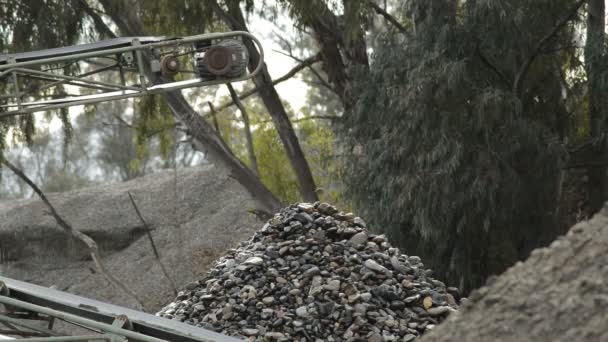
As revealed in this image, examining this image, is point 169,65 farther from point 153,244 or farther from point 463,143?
point 153,244

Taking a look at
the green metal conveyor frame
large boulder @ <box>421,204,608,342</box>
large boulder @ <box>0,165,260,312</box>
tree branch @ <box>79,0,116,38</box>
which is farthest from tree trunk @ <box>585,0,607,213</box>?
large boulder @ <box>421,204,608,342</box>

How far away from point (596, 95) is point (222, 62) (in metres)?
6.50

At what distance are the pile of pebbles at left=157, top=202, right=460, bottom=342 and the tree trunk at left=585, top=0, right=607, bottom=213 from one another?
4206 millimetres

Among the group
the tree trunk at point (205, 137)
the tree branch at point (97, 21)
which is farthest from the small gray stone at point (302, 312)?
the tree branch at point (97, 21)

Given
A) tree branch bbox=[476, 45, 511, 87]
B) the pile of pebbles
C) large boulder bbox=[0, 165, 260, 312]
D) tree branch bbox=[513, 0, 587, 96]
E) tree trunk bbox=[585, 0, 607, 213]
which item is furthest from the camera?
large boulder bbox=[0, 165, 260, 312]

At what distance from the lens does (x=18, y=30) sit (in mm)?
14398

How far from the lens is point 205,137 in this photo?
47.6 feet

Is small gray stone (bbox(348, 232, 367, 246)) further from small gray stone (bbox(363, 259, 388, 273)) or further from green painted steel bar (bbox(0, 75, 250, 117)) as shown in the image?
green painted steel bar (bbox(0, 75, 250, 117))

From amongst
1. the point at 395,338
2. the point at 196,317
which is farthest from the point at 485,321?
the point at 196,317

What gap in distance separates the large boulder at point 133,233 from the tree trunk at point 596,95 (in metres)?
4.62

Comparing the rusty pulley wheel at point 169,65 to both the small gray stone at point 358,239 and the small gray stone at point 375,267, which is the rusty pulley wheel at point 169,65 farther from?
the small gray stone at point 358,239

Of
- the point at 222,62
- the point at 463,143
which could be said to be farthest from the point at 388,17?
the point at 222,62

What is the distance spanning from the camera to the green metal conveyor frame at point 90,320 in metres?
4.70

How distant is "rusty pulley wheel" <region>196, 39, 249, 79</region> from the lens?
18.9 ft
